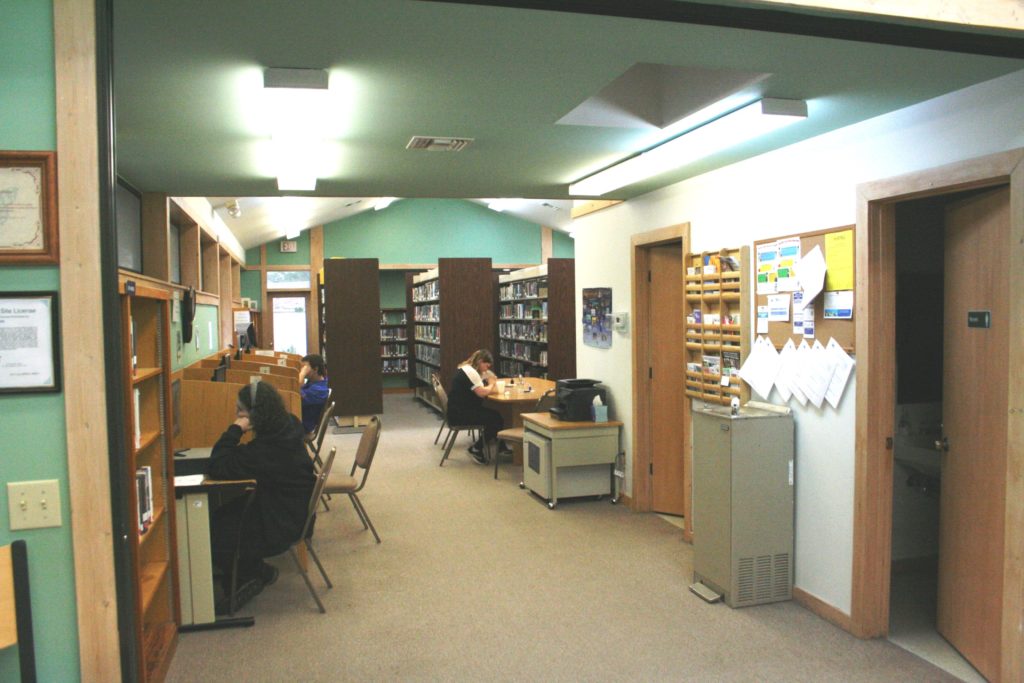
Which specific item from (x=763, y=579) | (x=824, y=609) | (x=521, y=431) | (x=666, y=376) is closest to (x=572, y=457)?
(x=666, y=376)

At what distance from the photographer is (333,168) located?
176 inches

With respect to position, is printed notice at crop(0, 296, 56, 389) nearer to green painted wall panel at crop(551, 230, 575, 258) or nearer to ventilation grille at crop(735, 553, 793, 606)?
ventilation grille at crop(735, 553, 793, 606)

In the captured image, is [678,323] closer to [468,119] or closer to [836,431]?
[836,431]

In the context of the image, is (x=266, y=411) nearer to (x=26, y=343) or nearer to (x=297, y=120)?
(x=297, y=120)

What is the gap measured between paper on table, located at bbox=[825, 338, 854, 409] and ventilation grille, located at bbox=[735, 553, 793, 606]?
3.07 ft

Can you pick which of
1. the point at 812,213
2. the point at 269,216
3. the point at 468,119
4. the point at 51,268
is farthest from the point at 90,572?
the point at 269,216

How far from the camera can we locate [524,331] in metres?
10.2

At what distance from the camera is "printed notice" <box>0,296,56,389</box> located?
64.9 inches

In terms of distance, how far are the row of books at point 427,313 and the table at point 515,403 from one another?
403 cm

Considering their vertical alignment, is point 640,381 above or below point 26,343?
below

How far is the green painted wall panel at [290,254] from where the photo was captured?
1429 centimetres

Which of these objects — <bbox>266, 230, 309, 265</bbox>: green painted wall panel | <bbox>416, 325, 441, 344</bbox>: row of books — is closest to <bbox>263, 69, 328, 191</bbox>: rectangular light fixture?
<bbox>416, 325, 441, 344</bbox>: row of books

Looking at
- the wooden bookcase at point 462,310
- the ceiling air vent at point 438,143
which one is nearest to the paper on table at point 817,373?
the ceiling air vent at point 438,143

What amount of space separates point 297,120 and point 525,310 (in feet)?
23.1
